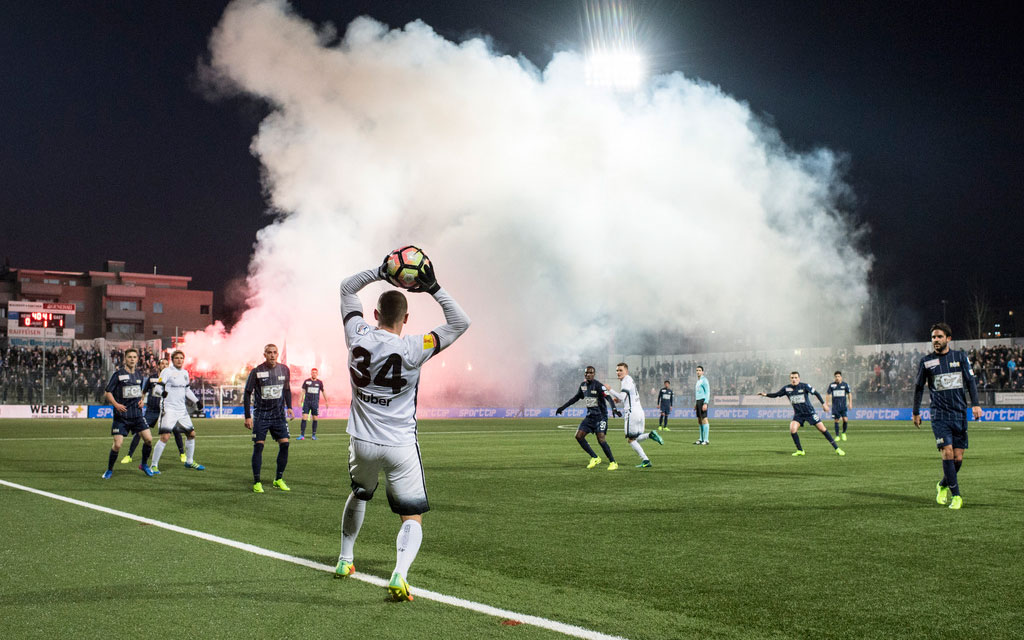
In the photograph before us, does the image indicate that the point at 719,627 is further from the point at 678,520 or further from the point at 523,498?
the point at 523,498

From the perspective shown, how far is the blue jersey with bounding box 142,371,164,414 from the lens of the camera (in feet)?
55.5

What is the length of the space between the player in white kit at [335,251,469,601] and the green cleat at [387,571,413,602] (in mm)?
145

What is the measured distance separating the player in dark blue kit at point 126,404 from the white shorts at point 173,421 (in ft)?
2.33

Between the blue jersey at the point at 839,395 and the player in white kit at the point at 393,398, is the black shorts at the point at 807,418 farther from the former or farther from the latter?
the player in white kit at the point at 393,398

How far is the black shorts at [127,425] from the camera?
14570 mm

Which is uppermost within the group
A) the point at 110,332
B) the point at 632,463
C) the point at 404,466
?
the point at 110,332

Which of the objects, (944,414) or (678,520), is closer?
(678,520)

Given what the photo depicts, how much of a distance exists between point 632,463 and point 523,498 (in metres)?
6.48

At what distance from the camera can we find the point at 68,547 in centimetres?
777

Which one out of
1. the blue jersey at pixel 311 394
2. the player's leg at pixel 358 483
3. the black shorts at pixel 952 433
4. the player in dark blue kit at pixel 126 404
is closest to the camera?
the player's leg at pixel 358 483

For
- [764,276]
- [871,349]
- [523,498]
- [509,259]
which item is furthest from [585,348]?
[523,498]

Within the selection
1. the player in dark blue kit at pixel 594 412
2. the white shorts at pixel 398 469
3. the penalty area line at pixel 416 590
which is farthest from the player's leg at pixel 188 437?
the white shorts at pixel 398 469

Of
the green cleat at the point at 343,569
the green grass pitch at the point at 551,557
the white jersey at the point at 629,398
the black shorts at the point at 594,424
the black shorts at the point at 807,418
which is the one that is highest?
the white jersey at the point at 629,398

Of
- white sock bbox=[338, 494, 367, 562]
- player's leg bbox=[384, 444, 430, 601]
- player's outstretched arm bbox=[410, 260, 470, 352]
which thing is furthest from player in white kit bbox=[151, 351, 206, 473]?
player's outstretched arm bbox=[410, 260, 470, 352]
